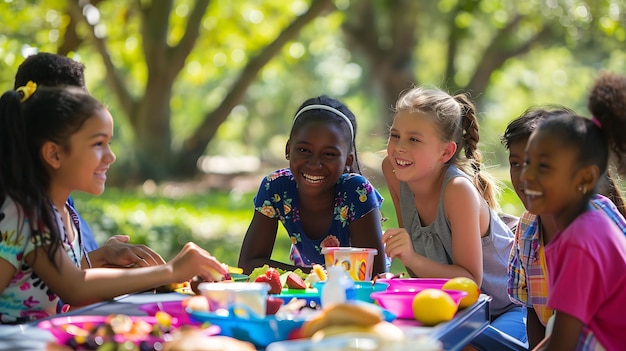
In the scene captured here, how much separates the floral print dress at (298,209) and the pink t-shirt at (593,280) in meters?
1.48

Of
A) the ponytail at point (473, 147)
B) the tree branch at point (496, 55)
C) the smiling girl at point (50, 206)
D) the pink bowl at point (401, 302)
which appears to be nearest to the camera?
the pink bowl at point (401, 302)

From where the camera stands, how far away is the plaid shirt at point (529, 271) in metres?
3.04

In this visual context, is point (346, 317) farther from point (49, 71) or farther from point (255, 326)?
Result: point (49, 71)

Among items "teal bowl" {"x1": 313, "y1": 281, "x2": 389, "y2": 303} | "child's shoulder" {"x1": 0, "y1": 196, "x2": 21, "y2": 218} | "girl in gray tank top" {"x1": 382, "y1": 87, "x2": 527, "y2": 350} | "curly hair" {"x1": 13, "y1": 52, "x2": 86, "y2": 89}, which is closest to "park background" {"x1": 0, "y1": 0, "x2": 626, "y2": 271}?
"girl in gray tank top" {"x1": 382, "y1": 87, "x2": 527, "y2": 350}

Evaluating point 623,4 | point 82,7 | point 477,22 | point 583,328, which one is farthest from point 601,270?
point 477,22

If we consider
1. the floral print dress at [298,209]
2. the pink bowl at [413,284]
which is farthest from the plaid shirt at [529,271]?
the floral print dress at [298,209]

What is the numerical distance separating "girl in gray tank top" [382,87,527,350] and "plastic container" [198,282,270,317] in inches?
51.9

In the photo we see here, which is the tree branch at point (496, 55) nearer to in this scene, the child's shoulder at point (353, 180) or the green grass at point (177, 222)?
the green grass at point (177, 222)

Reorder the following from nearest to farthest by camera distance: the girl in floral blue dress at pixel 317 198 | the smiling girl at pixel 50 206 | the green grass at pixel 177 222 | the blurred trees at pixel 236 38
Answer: the smiling girl at pixel 50 206 → the girl in floral blue dress at pixel 317 198 → the green grass at pixel 177 222 → the blurred trees at pixel 236 38

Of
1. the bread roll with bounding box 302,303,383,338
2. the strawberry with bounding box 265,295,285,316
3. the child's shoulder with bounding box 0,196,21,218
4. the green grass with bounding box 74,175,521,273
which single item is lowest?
the green grass with bounding box 74,175,521,273

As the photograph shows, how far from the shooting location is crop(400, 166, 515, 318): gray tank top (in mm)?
3510

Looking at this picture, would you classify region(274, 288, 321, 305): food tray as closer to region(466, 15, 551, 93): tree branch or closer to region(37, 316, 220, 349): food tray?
region(37, 316, 220, 349): food tray

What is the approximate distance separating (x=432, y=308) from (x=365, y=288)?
1.37ft

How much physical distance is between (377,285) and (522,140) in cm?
93
